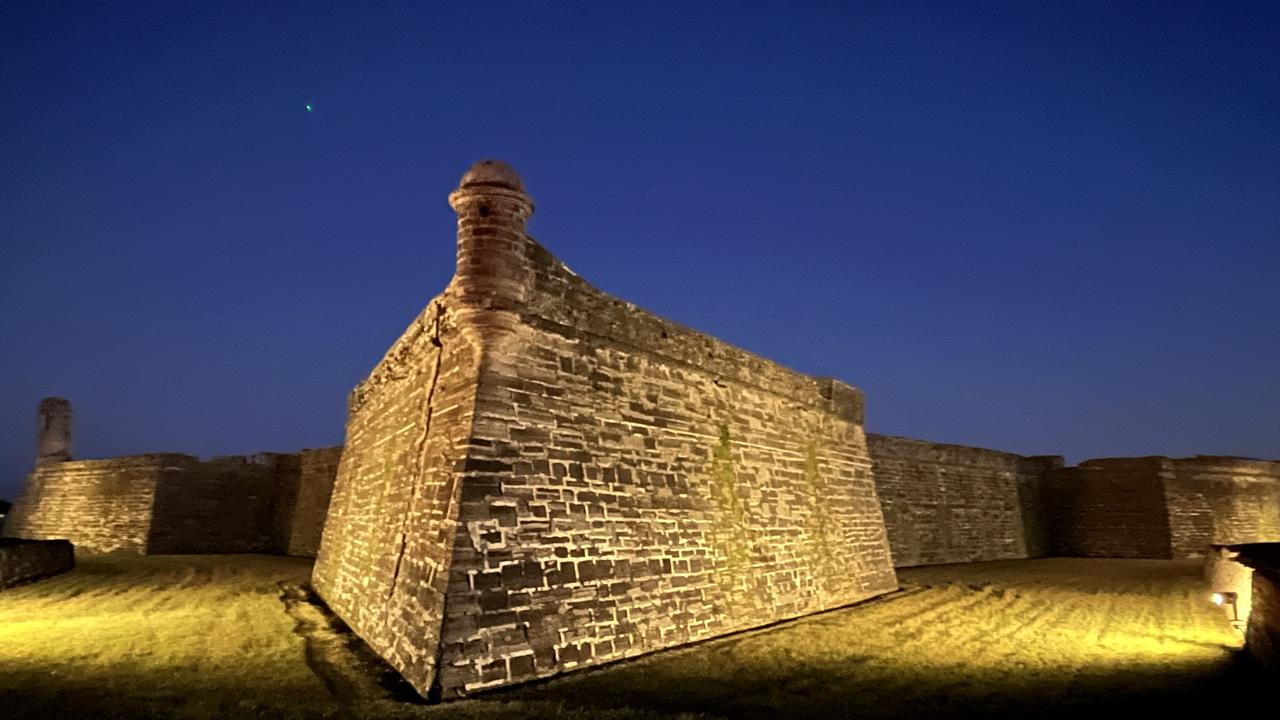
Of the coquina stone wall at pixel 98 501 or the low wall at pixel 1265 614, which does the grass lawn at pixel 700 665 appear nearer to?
the low wall at pixel 1265 614

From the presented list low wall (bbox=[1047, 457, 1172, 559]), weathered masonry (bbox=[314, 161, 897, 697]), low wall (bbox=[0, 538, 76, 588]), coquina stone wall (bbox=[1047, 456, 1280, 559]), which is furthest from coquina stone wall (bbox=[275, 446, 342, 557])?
coquina stone wall (bbox=[1047, 456, 1280, 559])

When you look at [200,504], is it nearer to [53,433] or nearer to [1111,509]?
[53,433]

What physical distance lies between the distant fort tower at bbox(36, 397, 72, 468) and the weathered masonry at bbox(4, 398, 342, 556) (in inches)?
132

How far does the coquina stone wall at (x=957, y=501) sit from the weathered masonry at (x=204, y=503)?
14036 millimetres

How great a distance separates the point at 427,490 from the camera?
285 inches

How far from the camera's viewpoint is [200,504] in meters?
18.7

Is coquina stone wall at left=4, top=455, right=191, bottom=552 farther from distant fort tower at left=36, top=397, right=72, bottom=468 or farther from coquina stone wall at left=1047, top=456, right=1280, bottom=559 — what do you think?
coquina stone wall at left=1047, top=456, right=1280, bottom=559

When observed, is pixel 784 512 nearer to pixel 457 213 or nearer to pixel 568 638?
pixel 568 638

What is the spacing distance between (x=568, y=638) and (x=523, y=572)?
79 centimetres

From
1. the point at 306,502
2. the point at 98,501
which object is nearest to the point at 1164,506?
the point at 306,502

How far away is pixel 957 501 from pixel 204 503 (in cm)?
1995

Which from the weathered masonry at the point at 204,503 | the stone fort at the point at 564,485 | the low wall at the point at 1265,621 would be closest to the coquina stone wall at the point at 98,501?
the weathered masonry at the point at 204,503

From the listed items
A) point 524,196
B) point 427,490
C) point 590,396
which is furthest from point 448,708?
point 524,196

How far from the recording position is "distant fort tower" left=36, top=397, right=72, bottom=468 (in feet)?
74.5
